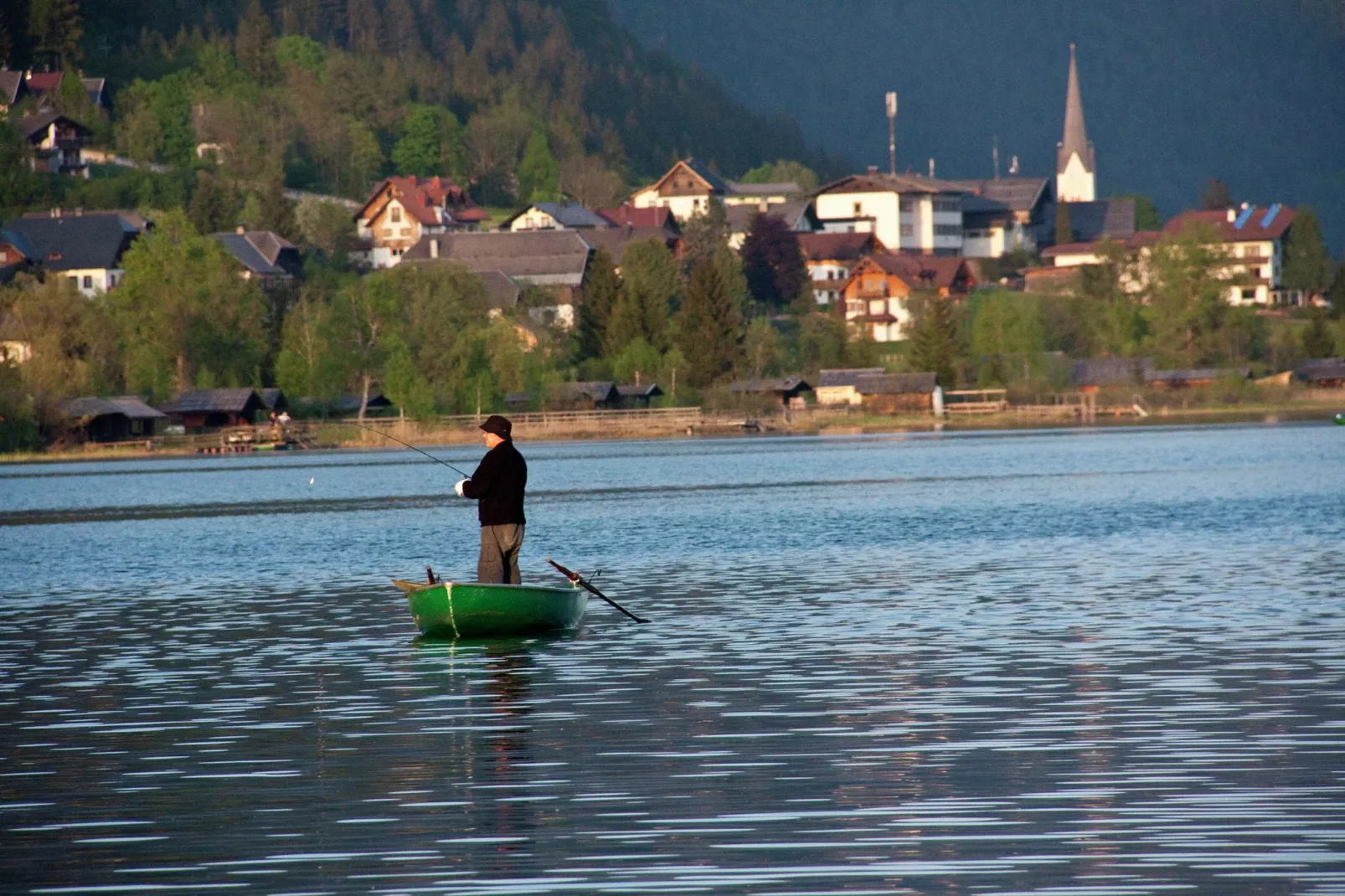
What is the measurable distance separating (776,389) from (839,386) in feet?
20.0

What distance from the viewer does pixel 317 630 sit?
28391 mm

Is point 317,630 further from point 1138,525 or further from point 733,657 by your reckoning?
point 1138,525

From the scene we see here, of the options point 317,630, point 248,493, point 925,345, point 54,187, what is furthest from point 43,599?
point 54,187

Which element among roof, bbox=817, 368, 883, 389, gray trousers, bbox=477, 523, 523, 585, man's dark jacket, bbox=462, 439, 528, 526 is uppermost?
roof, bbox=817, 368, 883, 389

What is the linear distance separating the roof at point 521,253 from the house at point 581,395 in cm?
3049

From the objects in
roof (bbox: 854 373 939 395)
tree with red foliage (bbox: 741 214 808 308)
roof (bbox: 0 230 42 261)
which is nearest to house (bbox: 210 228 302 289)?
roof (bbox: 0 230 42 261)

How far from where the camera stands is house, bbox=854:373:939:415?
147750 millimetres

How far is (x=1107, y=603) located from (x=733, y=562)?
11833mm

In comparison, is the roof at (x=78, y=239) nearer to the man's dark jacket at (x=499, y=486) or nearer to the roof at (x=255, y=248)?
the roof at (x=255, y=248)

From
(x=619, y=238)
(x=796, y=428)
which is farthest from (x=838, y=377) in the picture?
(x=619, y=238)

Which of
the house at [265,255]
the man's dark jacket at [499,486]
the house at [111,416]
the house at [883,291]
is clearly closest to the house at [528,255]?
the house at [265,255]

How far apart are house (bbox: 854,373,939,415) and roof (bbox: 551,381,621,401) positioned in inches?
791

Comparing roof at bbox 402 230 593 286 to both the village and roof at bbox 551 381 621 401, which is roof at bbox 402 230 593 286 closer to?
the village

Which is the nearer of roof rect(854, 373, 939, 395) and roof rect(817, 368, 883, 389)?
roof rect(854, 373, 939, 395)
